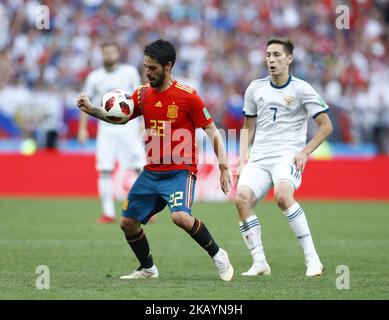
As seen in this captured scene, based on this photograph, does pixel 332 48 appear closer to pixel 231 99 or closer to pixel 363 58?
pixel 363 58

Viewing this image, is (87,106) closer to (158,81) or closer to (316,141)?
(158,81)

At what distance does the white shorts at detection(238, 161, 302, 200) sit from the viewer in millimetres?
9117

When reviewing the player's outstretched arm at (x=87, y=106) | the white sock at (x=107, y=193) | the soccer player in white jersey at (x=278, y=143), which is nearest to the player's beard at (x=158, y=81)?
the player's outstretched arm at (x=87, y=106)

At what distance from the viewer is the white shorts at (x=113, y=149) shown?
47.8 ft

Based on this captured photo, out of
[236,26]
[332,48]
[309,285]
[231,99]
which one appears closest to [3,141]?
[231,99]

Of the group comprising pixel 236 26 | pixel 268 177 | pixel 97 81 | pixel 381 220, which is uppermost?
pixel 236 26

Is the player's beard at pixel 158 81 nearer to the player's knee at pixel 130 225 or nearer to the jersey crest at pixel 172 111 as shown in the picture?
the jersey crest at pixel 172 111

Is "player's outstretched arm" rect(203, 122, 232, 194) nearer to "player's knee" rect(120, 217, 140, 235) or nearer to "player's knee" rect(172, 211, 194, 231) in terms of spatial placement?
"player's knee" rect(172, 211, 194, 231)

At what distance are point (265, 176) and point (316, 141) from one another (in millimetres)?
653

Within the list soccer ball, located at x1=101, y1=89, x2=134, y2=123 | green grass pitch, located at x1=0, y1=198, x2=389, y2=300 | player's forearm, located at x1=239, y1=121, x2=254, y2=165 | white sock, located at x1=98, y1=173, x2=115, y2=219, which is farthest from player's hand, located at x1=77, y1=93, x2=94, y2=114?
white sock, located at x1=98, y1=173, x2=115, y2=219

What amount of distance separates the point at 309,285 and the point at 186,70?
15576 mm

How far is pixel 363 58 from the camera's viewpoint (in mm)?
25016

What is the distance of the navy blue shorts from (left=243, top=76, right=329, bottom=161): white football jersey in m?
1.17

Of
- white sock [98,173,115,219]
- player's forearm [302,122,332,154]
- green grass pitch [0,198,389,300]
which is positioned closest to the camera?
green grass pitch [0,198,389,300]
